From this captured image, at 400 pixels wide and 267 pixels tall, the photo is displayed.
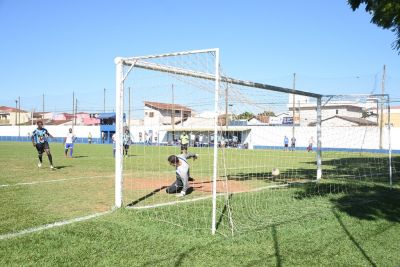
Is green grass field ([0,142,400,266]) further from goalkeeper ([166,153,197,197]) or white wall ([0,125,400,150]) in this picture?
white wall ([0,125,400,150])

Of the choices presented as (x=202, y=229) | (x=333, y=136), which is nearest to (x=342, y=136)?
(x=333, y=136)

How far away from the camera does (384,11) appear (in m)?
9.74

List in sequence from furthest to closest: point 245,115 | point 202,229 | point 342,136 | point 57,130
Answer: point 57,130 < point 342,136 < point 245,115 < point 202,229

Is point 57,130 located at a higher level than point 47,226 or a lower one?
higher

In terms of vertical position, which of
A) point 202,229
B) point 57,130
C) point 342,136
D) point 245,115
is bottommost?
point 202,229

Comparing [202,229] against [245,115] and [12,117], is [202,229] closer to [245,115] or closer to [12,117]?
[245,115]

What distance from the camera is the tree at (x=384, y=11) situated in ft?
31.5

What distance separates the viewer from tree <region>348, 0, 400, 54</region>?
9.61 m

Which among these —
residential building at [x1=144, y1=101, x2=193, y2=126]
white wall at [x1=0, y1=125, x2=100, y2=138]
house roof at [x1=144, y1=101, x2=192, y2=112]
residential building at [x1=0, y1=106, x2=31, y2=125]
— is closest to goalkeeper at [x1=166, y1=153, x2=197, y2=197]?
residential building at [x1=144, y1=101, x2=193, y2=126]

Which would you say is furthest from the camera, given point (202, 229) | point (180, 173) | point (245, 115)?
point (180, 173)

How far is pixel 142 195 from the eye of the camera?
9750 millimetres

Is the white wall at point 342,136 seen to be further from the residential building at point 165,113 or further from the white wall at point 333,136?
the residential building at point 165,113

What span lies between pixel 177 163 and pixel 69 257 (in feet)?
16.7

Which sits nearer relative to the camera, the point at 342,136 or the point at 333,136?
the point at 342,136
